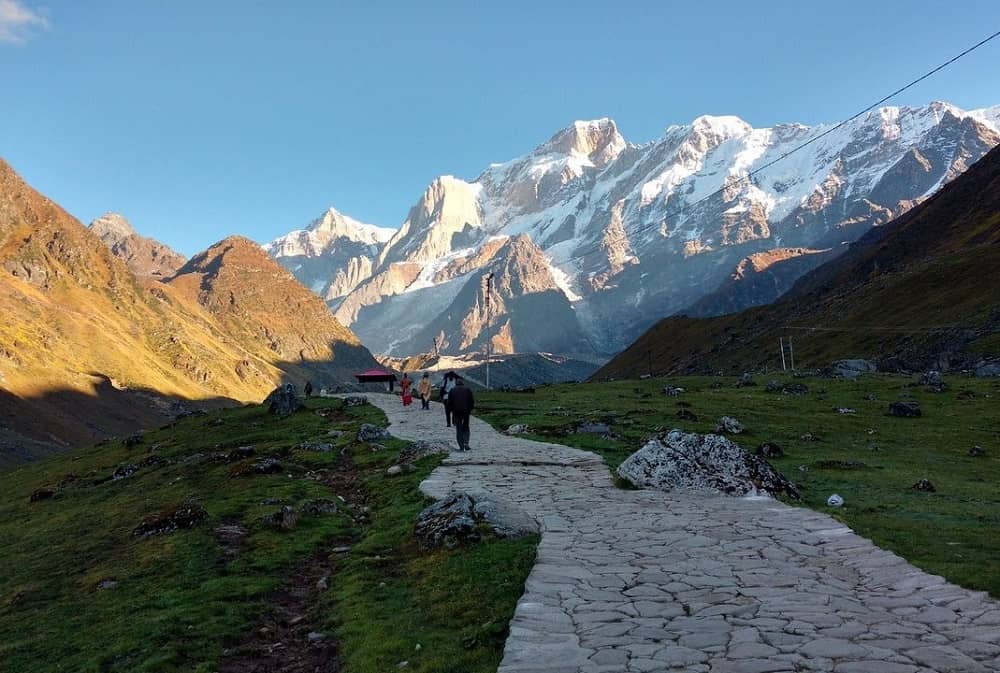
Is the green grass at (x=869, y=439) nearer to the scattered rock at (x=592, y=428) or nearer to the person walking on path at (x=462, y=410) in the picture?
the scattered rock at (x=592, y=428)

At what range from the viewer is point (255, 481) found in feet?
80.4

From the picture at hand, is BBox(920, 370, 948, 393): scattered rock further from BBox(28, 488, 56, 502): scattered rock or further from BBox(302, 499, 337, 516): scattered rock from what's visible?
BBox(28, 488, 56, 502): scattered rock

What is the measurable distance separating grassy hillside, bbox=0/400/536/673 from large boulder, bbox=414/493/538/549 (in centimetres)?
47

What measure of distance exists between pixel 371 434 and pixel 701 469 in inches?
738

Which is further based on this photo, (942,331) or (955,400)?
(942,331)

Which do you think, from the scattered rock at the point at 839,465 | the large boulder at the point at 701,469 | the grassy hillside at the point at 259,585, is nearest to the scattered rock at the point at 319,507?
the grassy hillside at the point at 259,585

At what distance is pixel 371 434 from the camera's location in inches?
1303

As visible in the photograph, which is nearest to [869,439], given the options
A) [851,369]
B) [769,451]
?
[769,451]

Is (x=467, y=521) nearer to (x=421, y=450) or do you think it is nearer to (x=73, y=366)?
(x=421, y=450)

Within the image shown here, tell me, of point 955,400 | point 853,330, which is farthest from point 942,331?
point 955,400

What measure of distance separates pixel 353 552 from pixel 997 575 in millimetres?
11740

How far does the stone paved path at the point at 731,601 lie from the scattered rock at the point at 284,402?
4191 centimetres

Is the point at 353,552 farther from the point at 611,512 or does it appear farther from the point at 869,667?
the point at 869,667

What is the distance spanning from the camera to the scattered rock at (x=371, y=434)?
3275 cm
